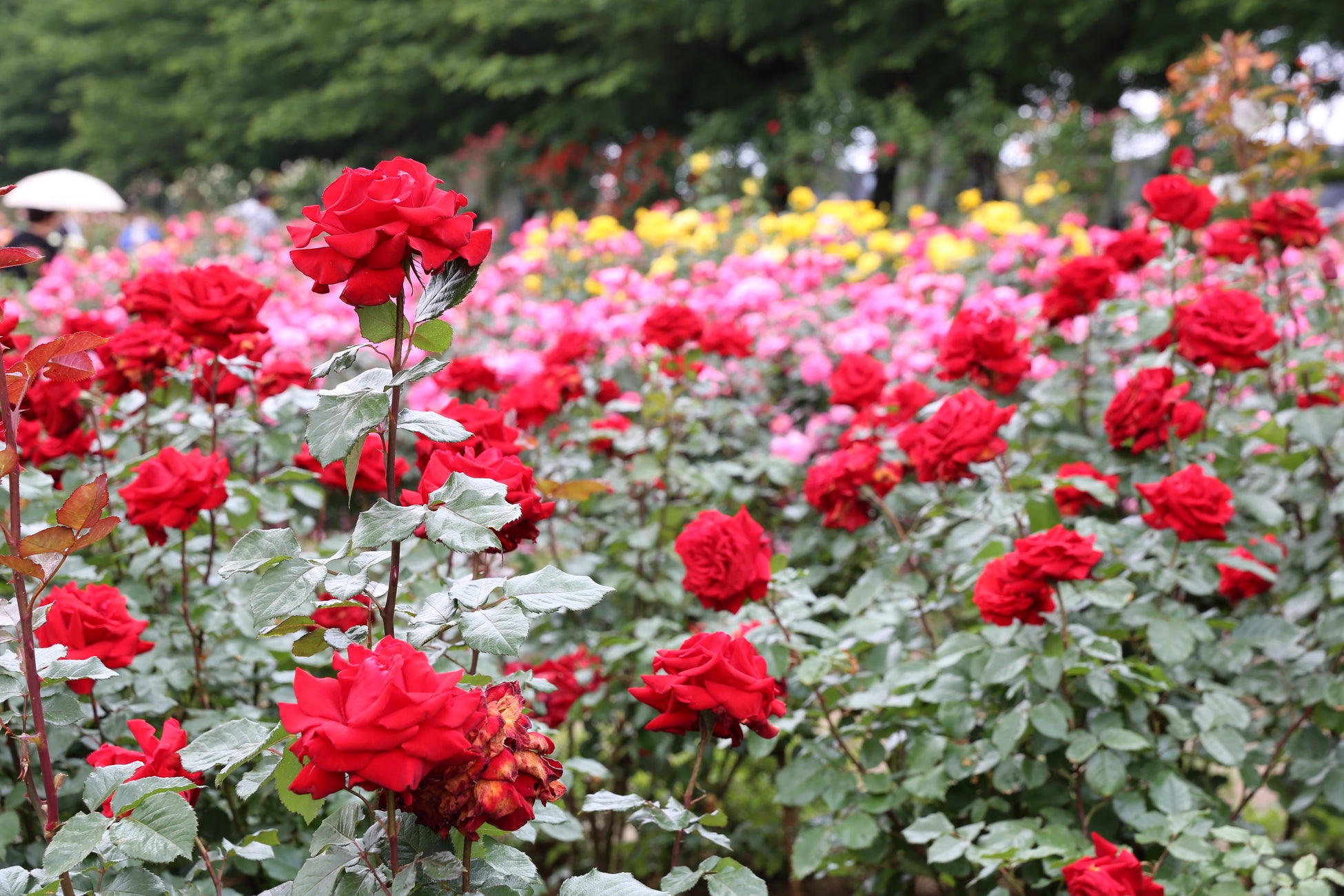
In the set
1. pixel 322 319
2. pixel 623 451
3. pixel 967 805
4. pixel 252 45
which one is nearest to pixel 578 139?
pixel 252 45

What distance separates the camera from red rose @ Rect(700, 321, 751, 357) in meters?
2.35

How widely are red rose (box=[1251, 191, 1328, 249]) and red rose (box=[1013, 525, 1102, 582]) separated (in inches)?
45.6

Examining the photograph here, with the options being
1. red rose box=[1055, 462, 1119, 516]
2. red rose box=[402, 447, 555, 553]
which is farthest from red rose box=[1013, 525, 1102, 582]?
red rose box=[402, 447, 555, 553]

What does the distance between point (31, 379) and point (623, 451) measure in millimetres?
1541

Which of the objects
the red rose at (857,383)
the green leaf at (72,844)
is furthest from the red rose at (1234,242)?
the green leaf at (72,844)

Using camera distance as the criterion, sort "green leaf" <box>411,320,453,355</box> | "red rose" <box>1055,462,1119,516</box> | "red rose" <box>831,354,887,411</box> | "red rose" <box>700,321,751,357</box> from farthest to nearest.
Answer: "red rose" <box>700,321,751,357</box>, "red rose" <box>831,354,887,411</box>, "red rose" <box>1055,462,1119,516</box>, "green leaf" <box>411,320,453,355</box>

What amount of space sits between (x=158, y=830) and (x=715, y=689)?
461mm

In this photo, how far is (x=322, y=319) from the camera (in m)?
3.15

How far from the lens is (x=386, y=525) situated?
85cm

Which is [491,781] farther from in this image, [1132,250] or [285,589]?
[1132,250]

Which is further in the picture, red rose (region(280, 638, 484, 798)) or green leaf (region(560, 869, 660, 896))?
green leaf (region(560, 869, 660, 896))

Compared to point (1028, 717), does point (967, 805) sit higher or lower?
lower

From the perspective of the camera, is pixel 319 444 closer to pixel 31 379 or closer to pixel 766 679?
pixel 31 379

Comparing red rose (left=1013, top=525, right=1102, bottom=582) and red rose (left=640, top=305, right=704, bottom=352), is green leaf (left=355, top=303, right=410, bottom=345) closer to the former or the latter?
red rose (left=1013, top=525, right=1102, bottom=582)
